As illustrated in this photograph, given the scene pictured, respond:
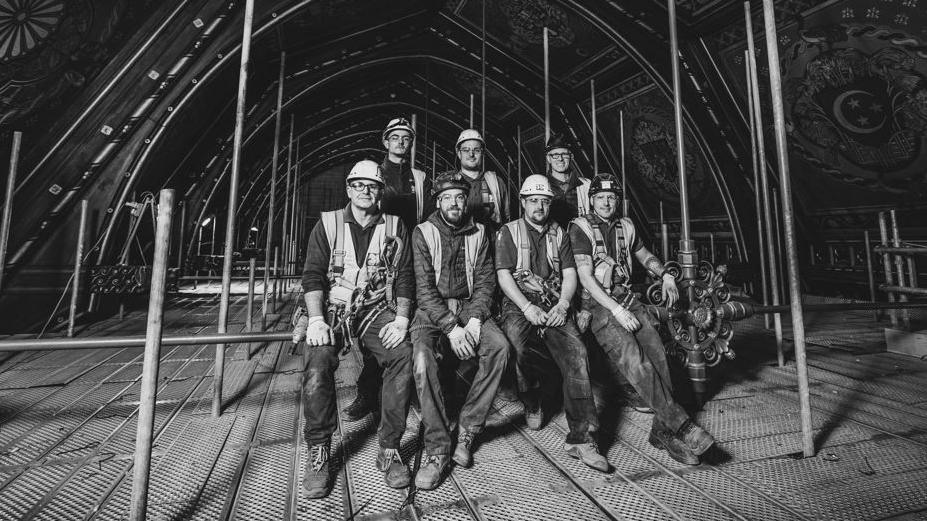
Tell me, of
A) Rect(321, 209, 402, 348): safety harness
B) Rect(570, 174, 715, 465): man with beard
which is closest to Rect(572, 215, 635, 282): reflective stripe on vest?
Rect(570, 174, 715, 465): man with beard

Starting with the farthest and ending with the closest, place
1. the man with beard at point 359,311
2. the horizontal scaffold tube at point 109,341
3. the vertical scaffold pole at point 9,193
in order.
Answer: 1. the vertical scaffold pole at point 9,193
2. the man with beard at point 359,311
3. the horizontal scaffold tube at point 109,341

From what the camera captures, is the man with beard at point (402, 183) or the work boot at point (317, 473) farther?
the man with beard at point (402, 183)

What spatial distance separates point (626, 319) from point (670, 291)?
→ 19.0 inches

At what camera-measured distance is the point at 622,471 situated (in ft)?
6.73

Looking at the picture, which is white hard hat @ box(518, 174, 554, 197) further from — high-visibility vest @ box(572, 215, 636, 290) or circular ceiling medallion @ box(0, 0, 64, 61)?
circular ceiling medallion @ box(0, 0, 64, 61)

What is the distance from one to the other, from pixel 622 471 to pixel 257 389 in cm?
299

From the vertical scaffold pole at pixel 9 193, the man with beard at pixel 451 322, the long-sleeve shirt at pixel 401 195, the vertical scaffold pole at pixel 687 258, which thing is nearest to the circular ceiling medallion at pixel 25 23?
the vertical scaffold pole at pixel 9 193

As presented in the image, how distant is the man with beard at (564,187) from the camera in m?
3.55

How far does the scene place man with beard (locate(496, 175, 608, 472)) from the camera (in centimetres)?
228

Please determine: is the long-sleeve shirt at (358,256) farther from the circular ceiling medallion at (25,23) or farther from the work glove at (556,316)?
the circular ceiling medallion at (25,23)

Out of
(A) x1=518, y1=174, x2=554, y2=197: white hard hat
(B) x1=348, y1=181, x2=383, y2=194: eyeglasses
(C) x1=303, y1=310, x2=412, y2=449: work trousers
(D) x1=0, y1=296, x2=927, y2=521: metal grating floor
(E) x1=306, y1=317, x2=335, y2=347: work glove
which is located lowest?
(D) x1=0, y1=296, x2=927, y2=521: metal grating floor

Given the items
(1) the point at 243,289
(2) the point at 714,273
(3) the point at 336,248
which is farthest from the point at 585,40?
(1) the point at 243,289

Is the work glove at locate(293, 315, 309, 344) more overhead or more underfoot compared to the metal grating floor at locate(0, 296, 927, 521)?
more overhead

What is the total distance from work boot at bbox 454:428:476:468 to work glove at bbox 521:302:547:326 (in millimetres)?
794
